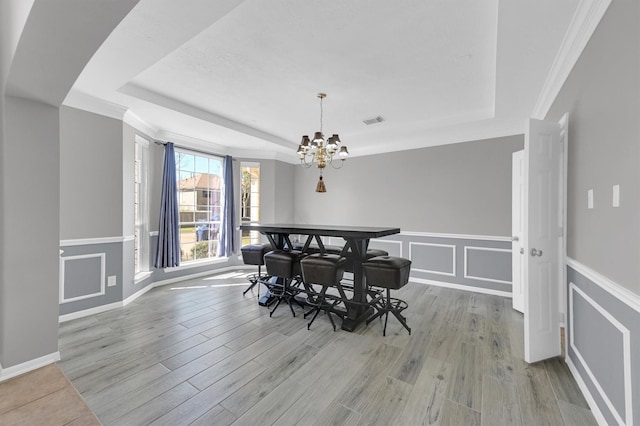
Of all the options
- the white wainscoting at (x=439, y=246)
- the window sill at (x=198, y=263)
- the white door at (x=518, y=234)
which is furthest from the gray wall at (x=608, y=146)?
the window sill at (x=198, y=263)

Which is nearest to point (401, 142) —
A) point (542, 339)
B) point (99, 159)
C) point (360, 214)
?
point (360, 214)

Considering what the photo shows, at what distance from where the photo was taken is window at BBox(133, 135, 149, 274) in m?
4.18

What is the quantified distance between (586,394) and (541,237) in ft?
3.70

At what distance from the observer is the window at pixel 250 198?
5980 millimetres

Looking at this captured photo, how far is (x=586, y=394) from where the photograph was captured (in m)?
1.80

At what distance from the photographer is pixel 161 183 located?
14.8ft

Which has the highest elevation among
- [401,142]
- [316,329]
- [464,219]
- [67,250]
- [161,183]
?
[401,142]

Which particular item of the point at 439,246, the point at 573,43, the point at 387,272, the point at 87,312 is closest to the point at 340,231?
the point at 387,272

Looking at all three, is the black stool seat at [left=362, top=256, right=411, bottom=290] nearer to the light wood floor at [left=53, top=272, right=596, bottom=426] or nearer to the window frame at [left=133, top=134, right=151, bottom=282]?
the light wood floor at [left=53, top=272, right=596, bottom=426]

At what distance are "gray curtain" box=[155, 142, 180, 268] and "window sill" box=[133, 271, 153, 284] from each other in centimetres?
17

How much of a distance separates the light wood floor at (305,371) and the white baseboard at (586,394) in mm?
42

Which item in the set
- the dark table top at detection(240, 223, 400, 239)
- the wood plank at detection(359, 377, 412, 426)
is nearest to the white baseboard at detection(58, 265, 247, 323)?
the dark table top at detection(240, 223, 400, 239)

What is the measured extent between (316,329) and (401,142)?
12.2 feet

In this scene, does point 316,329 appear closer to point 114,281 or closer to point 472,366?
point 472,366
